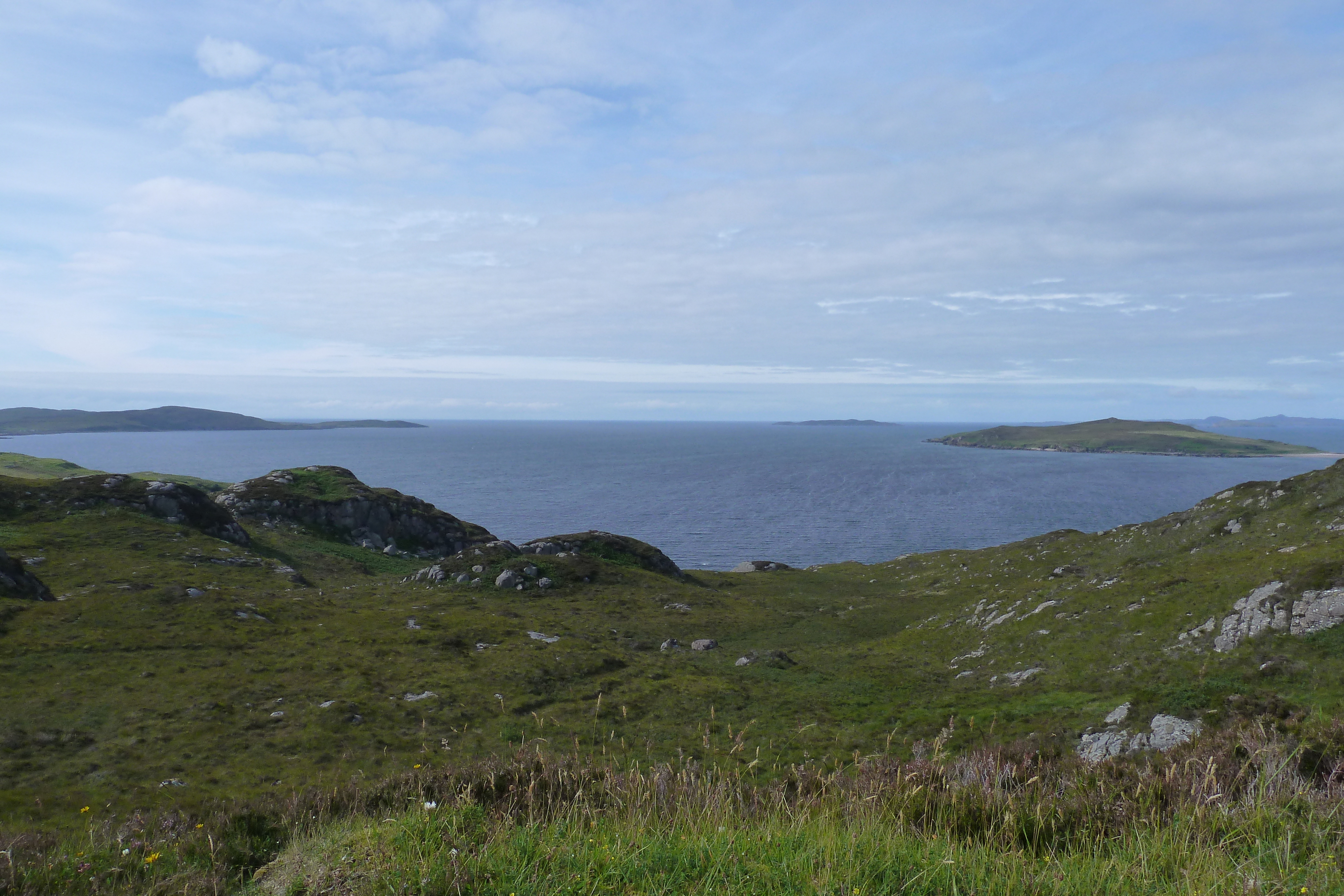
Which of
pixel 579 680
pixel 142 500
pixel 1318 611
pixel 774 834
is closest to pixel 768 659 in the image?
pixel 579 680

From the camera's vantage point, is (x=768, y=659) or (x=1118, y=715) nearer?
(x=1118, y=715)

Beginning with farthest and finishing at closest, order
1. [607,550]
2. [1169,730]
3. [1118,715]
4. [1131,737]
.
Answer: [607,550]
[1118,715]
[1131,737]
[1169,730]

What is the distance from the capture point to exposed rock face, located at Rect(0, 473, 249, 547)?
56406 millimetres

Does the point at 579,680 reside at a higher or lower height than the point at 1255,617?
lower

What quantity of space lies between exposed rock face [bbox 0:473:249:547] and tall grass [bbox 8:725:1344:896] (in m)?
61.7

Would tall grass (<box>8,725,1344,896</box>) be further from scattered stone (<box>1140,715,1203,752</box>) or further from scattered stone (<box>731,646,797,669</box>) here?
scattered stone (<box>731,646,797,669</box>)

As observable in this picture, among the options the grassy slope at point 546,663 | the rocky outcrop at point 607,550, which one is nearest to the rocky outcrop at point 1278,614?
the grassy slope at point 546,663

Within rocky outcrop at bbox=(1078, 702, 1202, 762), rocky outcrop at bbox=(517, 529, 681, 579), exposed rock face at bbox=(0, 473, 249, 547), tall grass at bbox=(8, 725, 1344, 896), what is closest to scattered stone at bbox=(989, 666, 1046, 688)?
rocky outcrop at bbox=(1078, 702, 1202, 762)

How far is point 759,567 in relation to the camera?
299 ft

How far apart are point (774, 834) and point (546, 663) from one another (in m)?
32.2

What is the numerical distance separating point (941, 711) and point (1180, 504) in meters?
182

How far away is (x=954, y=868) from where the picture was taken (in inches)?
213

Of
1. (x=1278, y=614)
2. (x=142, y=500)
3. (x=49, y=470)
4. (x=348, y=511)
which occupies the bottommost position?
(x=49, y=470)

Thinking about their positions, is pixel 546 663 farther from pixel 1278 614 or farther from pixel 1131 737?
pixel 1278 614
